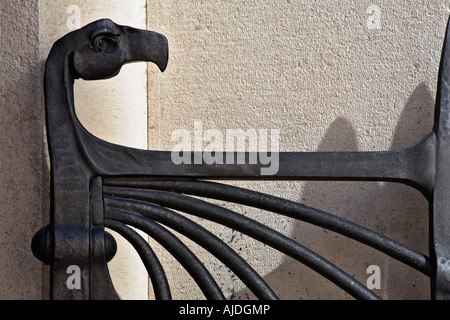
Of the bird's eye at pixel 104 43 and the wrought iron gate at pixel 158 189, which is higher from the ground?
the bird's eye at pixel 104 43

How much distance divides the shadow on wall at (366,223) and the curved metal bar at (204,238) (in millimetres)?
225

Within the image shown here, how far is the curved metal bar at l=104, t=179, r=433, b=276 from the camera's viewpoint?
857 mm

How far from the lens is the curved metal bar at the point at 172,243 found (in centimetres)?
85

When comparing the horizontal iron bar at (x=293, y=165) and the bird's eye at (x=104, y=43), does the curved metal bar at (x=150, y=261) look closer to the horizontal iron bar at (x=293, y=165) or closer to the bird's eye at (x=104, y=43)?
the horizontal iron bar at (x=293, y=165)

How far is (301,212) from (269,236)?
7 cm

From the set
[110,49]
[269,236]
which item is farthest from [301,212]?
[110,49]

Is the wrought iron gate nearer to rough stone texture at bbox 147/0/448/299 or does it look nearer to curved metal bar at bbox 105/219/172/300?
curved metal bar at bbox 105/219/172/300

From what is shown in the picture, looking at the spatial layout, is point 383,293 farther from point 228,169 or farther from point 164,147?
point 164,147

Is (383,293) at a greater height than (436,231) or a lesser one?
lesser

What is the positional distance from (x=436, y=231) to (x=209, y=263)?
45 cm

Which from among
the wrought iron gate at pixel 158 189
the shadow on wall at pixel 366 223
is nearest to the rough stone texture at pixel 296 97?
the shadow on wall at pixel 366 223

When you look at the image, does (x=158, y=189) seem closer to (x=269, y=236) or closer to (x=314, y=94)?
(x=269, y=236)

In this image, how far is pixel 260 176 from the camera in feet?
2.82
